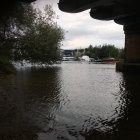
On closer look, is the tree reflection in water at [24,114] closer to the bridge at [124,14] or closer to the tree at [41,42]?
the bridge at [124,14]

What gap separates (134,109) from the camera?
12.0 meters

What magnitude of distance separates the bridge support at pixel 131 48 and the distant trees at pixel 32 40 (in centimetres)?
910

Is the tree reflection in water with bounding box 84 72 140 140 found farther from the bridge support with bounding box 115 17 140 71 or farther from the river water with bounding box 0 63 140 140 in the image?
the bridge support with bounding box 115 17 140 71

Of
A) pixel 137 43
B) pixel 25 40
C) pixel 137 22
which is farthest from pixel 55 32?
pixel 137 22

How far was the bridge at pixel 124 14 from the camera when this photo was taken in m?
15.9

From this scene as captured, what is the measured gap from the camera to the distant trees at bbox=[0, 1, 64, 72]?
1367 inches

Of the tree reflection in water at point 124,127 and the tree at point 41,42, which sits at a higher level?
the tree at point 41,42

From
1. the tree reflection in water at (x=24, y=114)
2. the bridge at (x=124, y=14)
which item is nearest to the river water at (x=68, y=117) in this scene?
the tree reflection in water at (x=24, y=114)

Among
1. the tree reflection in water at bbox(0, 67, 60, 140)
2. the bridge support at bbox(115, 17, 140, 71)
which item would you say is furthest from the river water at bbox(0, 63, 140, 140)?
the bridge support at bbox(115, 17, 140, 71)

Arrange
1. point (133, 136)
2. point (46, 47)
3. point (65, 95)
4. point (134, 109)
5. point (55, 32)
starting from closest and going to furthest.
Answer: point (133, 136), point (134, 109), point (65, 95), point (46, 47), point (55, 32)

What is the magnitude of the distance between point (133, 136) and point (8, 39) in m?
28.9

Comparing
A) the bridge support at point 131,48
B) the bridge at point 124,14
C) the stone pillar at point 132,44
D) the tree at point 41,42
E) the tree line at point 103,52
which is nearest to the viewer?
the bridge at point 124,14

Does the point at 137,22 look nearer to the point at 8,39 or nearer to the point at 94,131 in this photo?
the point at 8,39

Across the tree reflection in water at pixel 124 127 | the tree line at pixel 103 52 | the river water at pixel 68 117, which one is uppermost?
A: the tree line at pixel 103 52
